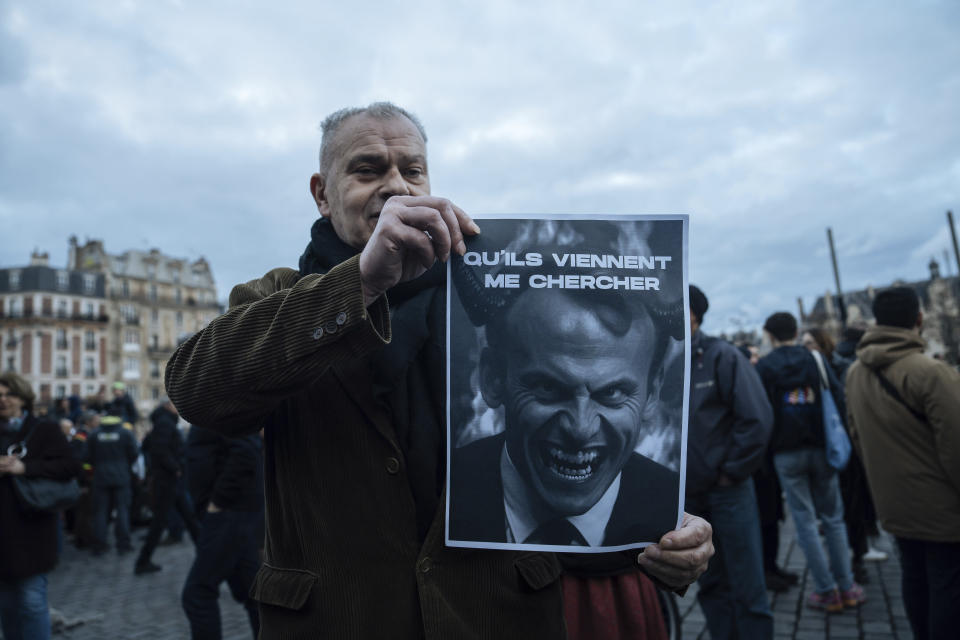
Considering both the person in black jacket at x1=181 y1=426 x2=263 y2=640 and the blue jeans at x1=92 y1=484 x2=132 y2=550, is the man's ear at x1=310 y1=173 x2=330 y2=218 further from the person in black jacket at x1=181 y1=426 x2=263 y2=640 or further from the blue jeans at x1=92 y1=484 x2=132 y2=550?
the blue jeans at x1=92 y1=484 x2=132 y2=550

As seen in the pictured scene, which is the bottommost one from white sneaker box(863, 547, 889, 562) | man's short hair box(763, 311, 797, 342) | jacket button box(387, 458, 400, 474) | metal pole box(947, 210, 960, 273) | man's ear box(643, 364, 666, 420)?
white sneaker box(863, 547, 889, 562)

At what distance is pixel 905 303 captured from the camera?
4.07m

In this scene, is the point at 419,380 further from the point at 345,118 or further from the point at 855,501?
the point at 855,501

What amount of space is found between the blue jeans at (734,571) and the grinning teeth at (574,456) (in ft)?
12.0

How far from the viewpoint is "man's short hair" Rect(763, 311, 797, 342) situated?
6168 mm

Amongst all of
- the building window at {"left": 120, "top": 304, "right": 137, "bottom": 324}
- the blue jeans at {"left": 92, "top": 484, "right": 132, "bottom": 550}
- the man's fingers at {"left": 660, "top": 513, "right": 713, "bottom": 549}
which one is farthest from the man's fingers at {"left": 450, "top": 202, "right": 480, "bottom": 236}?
the building window at {"left": 120, "top": 304, "right": 137, "bottom": 324}

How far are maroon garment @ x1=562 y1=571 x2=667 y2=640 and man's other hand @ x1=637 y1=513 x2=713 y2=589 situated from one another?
191 cm

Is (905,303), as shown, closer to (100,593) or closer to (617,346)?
(617,346)

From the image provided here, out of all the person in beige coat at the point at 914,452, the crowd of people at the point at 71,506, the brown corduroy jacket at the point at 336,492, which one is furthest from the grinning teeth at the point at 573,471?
the crowd of people at the point at 71,506

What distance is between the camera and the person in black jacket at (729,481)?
4.45 metres

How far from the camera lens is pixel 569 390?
1377 millimetres

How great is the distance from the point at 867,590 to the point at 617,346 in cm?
626

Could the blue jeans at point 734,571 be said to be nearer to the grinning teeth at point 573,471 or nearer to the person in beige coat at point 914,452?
the person in beige coat at point 914,452

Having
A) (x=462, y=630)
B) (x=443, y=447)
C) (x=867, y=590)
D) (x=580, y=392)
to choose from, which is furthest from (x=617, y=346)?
(x=867, y=590)
